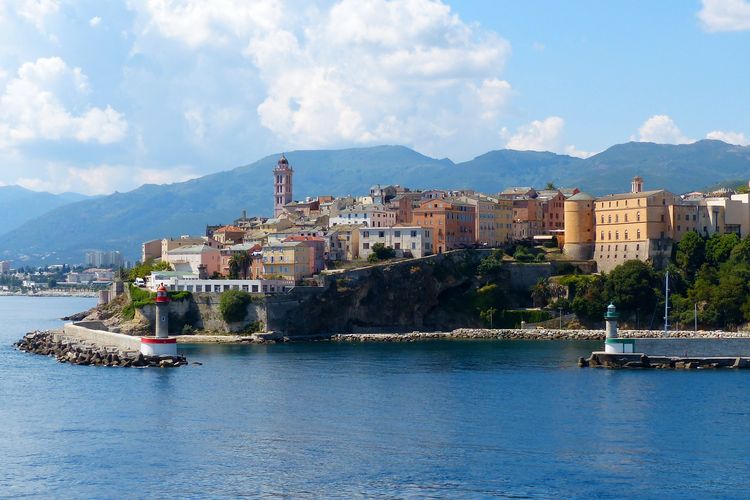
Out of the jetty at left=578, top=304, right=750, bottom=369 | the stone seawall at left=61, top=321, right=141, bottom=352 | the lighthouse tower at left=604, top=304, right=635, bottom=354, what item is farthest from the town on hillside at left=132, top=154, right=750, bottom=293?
the lighthouse tower at left=604, top=304, right=635, bottom=354

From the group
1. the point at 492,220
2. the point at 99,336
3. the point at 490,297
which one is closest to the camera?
the point at 99,336

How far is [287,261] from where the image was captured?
80.7m

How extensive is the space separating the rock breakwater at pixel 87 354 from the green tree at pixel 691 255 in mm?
38268

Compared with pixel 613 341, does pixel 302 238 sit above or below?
above

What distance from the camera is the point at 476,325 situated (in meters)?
81.1

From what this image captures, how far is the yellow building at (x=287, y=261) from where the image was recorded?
264ft

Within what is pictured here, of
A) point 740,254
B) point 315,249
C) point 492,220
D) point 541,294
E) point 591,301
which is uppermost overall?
point 492,220

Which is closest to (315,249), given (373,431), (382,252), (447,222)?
(382,252)

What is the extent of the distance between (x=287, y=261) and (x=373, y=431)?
4445 centimetres

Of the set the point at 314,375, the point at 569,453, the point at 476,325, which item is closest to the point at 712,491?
the point at 569,453

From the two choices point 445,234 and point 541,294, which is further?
point 445,234

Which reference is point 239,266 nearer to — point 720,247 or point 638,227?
point 638,227

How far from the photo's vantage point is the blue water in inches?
1184

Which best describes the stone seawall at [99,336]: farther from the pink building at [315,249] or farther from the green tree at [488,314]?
the green tree at [488,314]
